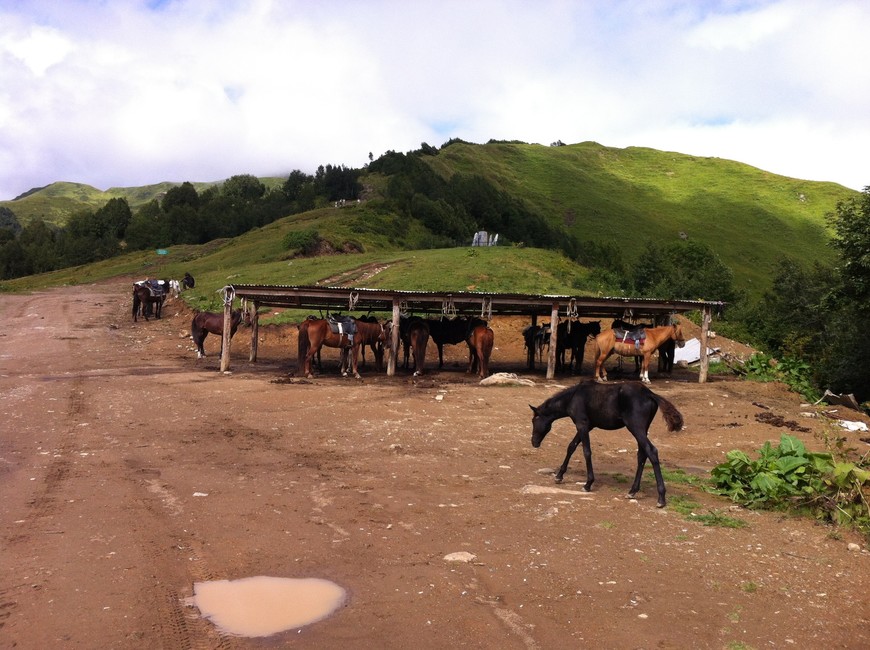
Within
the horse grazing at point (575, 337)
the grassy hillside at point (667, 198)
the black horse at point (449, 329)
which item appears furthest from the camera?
the grassy hillside at point (667, 198)

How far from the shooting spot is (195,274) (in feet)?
158

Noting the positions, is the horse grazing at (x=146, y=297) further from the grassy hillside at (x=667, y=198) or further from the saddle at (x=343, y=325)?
the grassy hillside at (x=667, y=198)

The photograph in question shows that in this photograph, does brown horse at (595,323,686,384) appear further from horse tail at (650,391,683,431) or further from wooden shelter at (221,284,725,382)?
horse tail at (650,391,683,431)

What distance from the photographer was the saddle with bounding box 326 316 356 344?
20359 millimetres

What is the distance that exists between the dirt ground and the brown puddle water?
12cm

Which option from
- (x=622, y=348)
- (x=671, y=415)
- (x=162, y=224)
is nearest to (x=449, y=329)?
(x=622, y=348)

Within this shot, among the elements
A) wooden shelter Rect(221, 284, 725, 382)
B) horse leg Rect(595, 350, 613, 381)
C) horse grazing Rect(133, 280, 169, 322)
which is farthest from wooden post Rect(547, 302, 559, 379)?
horse grazing Rect(133, 280, 169, 322)

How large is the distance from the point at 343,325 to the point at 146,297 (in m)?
17.9

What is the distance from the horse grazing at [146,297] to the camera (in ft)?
111

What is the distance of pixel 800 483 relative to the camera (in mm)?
8812

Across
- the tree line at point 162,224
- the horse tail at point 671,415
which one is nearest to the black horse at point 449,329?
the horse tail at point 671,415

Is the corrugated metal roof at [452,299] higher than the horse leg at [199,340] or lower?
higher

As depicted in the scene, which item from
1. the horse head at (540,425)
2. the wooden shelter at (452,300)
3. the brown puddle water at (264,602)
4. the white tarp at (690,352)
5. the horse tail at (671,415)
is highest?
the wooden shelter at (452,300)

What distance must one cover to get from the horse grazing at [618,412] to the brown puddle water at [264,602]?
14.2ft
